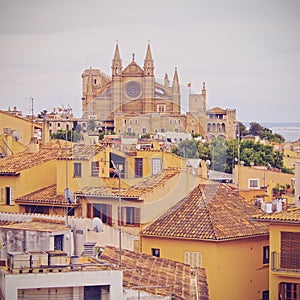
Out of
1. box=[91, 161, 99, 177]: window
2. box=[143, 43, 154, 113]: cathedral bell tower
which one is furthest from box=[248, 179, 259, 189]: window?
box=[143, 43, 154, 113]: cathedral bell tower

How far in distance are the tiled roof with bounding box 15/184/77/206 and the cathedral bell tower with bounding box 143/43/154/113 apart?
97143mm

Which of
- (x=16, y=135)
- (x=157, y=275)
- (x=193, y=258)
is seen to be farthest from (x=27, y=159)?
(x=157, y=275)

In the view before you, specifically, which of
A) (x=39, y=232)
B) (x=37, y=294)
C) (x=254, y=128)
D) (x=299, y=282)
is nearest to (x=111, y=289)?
(x=37, y=294)

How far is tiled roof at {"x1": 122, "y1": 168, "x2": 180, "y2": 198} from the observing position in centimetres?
2142

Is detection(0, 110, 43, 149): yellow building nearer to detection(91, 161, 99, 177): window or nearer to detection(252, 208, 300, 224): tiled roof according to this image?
detection(91, 161, 99, 177): window

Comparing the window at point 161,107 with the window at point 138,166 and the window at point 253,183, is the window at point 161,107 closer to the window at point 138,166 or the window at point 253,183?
the window at point 253,183

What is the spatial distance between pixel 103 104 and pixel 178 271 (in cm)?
12051

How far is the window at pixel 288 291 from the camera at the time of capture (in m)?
18.8

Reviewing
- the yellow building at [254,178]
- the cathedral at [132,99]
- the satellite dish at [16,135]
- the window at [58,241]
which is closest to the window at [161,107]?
the cathedral at [132,99]

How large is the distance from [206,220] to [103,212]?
1.98 meters

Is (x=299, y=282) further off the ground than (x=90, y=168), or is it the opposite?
(x=90, y=168)

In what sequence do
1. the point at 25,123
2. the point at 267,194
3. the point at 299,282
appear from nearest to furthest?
the point at 299,282 → the point at 267,194 → the point at 25,123

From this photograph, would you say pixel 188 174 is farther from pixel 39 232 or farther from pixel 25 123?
pixel 25 123

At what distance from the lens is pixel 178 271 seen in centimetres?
1772
